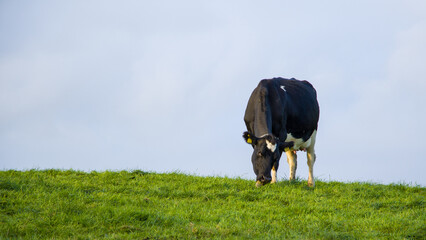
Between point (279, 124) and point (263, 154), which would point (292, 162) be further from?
point (263, 154)

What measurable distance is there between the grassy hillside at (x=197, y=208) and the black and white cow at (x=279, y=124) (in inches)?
30.9

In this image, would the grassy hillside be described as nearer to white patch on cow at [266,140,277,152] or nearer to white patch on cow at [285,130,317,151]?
white patch on cow at [266,140,277,152]

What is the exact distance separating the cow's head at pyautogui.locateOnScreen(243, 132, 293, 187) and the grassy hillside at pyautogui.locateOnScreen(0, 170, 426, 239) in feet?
1.17

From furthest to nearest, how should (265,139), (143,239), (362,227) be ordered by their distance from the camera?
(265,139)
(362,227)
(143,239)

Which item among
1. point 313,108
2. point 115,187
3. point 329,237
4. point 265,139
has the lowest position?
point 329,237

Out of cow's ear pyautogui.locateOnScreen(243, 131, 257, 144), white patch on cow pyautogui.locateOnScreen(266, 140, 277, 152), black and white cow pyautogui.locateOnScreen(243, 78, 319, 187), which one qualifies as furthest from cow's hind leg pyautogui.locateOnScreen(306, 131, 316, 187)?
cow's ear pyautogui.locateOnScreen(243, 131, 257, 144)

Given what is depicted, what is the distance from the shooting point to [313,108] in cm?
1627

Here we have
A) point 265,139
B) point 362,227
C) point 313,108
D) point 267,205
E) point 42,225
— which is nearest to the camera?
point 42,225

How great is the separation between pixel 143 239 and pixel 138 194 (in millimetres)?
3787

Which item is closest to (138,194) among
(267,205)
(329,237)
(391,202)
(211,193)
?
(211,193)

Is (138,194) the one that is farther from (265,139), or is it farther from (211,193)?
(265,139)

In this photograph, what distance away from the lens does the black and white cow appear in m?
13.2

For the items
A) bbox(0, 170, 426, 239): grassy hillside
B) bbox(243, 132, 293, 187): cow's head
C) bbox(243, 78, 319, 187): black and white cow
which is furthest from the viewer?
bbox(243, 78, 319, 187): black and white cow

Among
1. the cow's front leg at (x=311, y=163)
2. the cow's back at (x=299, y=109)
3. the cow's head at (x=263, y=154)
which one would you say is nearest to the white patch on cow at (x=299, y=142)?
the cow's back at (x=299, y=109)
